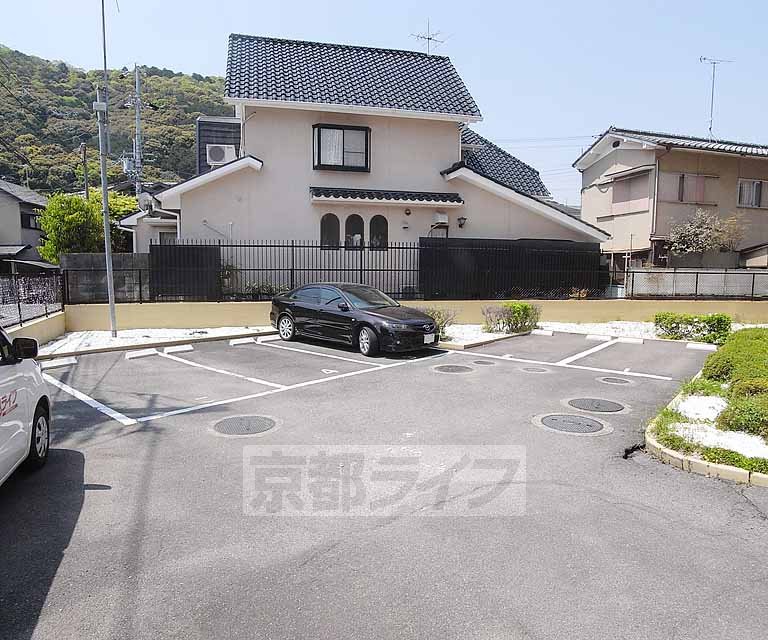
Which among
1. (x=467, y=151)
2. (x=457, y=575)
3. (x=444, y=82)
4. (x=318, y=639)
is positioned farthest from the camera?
(x=467, y=151)

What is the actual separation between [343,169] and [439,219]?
3526 millimetres

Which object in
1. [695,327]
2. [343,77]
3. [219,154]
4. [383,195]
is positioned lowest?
[695,327]

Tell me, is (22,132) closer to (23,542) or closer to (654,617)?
(23,542)

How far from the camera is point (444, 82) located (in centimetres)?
2152

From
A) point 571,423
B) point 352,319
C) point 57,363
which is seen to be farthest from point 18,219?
point 571,423

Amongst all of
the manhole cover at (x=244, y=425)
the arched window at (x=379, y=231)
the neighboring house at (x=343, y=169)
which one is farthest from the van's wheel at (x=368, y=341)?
the arched window at (x=379, y=231)

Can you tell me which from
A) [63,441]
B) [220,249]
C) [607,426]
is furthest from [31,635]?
[220,249]

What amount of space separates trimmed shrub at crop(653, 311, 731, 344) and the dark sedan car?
21.6ft

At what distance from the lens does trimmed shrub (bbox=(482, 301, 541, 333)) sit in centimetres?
1497

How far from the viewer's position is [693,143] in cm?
2264

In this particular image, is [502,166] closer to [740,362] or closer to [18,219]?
[740,362]

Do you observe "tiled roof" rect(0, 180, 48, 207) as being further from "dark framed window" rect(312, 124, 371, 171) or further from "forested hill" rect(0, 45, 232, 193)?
"dark framed window" rect(312, 124, 371, 171)

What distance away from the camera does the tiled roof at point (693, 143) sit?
21.5 m

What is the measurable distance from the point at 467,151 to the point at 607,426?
738 inches
